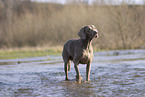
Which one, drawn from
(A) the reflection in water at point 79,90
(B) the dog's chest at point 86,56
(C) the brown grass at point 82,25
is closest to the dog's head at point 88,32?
(B) the dog's chest at point 86,56

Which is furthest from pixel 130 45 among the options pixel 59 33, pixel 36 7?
pixel 36 7

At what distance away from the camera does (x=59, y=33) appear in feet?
138

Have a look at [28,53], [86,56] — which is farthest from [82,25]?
[86,56]

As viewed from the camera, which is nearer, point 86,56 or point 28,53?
point 86,56

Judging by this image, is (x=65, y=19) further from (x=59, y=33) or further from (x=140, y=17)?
(x=140, y=17)

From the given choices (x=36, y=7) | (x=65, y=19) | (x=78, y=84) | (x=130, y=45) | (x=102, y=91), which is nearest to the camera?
(x=102, y=91)

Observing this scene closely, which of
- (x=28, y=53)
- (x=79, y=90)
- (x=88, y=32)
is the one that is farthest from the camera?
(x=28, y=53)

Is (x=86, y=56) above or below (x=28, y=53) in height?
above

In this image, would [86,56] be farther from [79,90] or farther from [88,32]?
[79,90]

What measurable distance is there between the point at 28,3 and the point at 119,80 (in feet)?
215

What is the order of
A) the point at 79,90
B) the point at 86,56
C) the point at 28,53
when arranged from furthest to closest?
1. the point at 28,53
2. the point at 86,56
3. the point at 79,90

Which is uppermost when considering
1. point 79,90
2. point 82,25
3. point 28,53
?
point 82,25

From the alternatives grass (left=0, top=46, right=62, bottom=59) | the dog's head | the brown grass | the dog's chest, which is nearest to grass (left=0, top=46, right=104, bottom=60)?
grass (left=0, top=46, right=62, bottom=59)

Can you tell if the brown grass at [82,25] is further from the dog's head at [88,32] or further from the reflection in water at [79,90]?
the reflection in water at [79,90]
